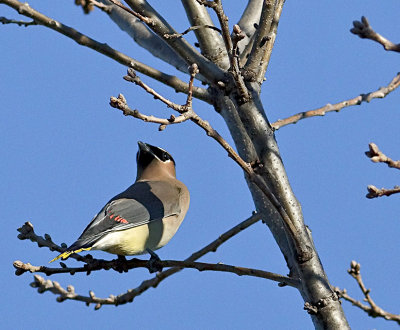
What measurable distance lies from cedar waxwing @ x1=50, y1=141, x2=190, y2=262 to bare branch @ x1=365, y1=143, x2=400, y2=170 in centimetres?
209

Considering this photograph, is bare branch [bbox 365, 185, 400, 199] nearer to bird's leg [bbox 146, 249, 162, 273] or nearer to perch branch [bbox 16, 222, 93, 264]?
bird's leg [bbox 146, 249, 162, 273]

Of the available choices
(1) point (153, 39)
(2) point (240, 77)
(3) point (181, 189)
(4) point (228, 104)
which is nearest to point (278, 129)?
(4) point (228, 104)

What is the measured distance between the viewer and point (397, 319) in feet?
7.55

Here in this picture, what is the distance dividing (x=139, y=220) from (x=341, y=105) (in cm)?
187

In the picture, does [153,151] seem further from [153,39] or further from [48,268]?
[48,268]

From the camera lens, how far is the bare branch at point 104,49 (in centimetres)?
346

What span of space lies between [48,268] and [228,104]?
1341mm

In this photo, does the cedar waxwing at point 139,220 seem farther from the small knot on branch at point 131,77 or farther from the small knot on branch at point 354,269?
the small knot on branch at point 354,269

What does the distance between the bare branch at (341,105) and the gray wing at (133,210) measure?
1.45 meters

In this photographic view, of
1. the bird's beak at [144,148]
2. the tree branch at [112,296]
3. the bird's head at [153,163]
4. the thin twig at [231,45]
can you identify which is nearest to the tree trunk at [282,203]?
the thin twig at [231,45]

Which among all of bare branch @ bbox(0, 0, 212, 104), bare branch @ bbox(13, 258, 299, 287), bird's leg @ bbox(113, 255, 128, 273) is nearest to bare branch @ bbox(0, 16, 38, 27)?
bare branch @ bbox(0, 0, 212, 104)

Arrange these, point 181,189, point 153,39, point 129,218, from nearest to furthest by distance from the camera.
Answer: point 153,39, point 129,218, point 181,189

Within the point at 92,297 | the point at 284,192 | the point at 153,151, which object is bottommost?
the point at 92,297

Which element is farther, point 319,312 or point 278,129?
point 278,129
